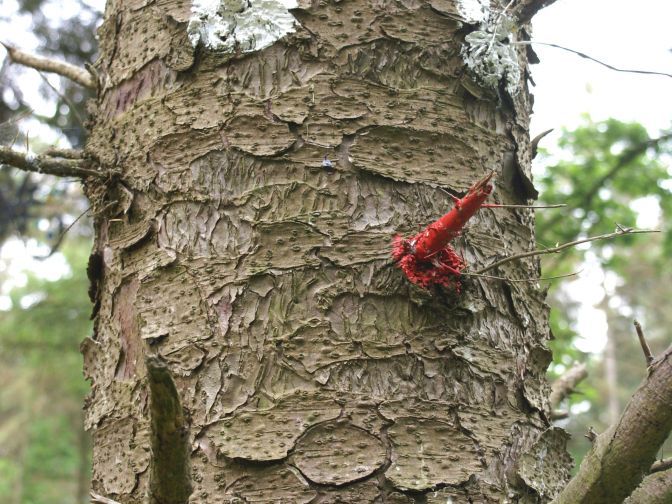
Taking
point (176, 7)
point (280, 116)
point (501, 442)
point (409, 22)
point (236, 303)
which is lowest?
point (501, 442)

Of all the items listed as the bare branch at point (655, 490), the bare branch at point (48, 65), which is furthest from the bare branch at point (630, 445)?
the bare branch at point (48, 65)

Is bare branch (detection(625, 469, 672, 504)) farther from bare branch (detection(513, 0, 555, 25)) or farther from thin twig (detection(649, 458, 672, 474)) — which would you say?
bare branch (detection(513, 0, 555, 25))

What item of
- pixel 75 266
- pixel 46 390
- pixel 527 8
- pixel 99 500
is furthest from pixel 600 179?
pixel 46 390

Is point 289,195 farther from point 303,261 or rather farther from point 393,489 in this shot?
point 393,489

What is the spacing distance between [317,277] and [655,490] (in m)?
0.74

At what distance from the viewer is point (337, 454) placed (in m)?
1.35

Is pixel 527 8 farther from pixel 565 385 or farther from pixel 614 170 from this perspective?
pixel 614 170

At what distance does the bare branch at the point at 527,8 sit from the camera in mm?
1772

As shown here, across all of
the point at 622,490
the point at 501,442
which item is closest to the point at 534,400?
the point at 501,442

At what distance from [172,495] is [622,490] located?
0.73 metres

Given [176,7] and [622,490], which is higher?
[176,7]

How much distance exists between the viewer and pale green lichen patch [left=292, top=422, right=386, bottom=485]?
4.37 ft

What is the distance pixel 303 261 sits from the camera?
1.48 meters

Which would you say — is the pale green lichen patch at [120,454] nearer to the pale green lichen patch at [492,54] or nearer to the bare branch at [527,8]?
the pale green lichen patch at [492,54]
